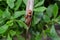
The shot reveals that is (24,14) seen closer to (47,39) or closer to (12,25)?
(12,25)

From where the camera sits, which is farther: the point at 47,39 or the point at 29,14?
the point at 47,39

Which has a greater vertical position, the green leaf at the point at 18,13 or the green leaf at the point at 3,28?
the green leaf at the point at 18,13

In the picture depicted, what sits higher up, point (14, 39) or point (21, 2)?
point (21, 2)

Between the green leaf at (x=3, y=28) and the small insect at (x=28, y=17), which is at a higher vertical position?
the small insect at (x=28, y=17)

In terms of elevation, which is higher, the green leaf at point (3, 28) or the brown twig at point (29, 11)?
the brown twig at point (29, 11)

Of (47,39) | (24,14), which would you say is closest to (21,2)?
(24,14)

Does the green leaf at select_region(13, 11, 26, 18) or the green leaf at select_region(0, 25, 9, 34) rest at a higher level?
the green leaf at select_region(13, 11, 26, 18)

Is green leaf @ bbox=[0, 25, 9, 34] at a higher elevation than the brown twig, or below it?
below

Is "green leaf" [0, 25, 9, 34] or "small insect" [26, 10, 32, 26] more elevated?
"small insect" [26, 10, 32, 26]
